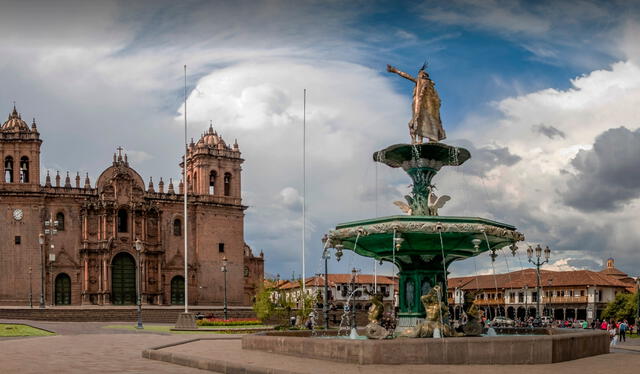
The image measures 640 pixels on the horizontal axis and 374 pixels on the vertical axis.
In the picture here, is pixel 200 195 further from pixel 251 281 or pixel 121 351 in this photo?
pixel 121 351

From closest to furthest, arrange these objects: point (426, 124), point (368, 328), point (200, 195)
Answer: point (368, 328) → point (426, 124) → point (200, 195)

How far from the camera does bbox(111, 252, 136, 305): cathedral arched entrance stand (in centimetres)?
5328

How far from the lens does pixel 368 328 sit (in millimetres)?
14383

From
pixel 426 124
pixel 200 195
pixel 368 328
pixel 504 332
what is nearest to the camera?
pixel 368 328

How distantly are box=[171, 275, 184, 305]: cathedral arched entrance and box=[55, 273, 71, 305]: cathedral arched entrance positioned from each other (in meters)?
7.13

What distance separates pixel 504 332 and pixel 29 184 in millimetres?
39671

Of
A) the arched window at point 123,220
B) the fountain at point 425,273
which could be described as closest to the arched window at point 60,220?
the arched window at point 123,220

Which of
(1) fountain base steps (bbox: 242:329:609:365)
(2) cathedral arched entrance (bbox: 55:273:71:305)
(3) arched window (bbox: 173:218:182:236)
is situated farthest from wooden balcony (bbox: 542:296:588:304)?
(1) fountain base steps (bbox: 242:329:609:365)

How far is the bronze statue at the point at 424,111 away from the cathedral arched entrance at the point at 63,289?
39.7 metres

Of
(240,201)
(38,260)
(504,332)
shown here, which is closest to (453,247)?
(504,332)

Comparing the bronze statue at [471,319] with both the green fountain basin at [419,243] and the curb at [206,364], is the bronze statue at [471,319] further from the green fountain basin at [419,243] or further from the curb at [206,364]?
the curb at [206,364]

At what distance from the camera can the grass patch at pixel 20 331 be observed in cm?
2726

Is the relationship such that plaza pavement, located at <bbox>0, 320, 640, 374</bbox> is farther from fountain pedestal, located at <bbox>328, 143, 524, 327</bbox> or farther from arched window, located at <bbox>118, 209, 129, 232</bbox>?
arched window, located at <bbox>118, 209, 129, 232</bbox>

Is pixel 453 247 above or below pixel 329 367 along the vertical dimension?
above
